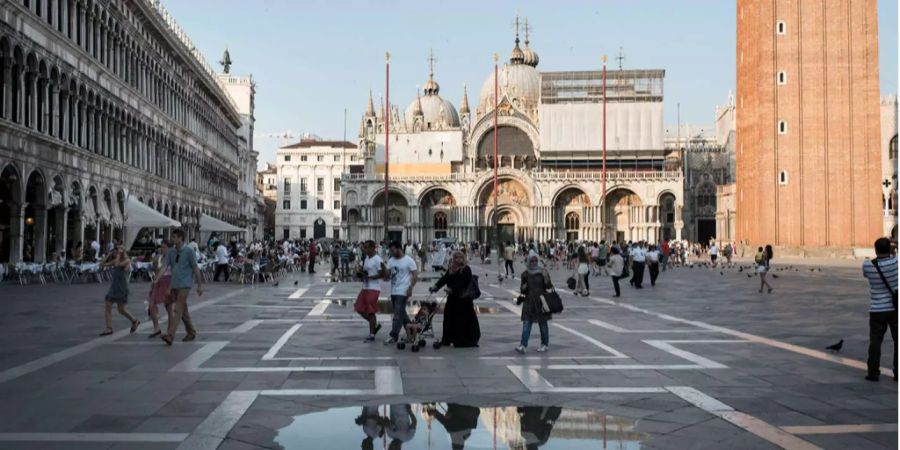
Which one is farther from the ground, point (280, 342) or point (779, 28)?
point (779, 28)

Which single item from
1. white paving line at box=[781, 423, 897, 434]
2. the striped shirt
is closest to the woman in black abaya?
the striped shirt

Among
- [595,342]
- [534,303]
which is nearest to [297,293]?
[595,342]

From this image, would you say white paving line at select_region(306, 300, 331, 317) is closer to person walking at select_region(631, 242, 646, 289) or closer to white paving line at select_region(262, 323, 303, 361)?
white paving line at select_region(262, 323, 303, 361)

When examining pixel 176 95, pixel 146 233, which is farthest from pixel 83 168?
pixel 176 95

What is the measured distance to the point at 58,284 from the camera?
1070 inches

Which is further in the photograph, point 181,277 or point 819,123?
point 819,123

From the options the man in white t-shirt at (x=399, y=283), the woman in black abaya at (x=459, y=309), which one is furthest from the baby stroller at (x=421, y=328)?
the woman in black abaya at (x=459, y=309)

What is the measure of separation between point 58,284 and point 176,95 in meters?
27.4

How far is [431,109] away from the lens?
104m

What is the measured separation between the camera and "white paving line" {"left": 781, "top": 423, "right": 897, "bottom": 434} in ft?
23.5

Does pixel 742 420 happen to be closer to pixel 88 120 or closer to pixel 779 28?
pixel 88 120

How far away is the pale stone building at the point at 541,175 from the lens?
8131 centimetres

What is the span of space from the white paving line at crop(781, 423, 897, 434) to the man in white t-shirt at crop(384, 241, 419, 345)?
6.73m

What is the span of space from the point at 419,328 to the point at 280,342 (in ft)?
7.49
